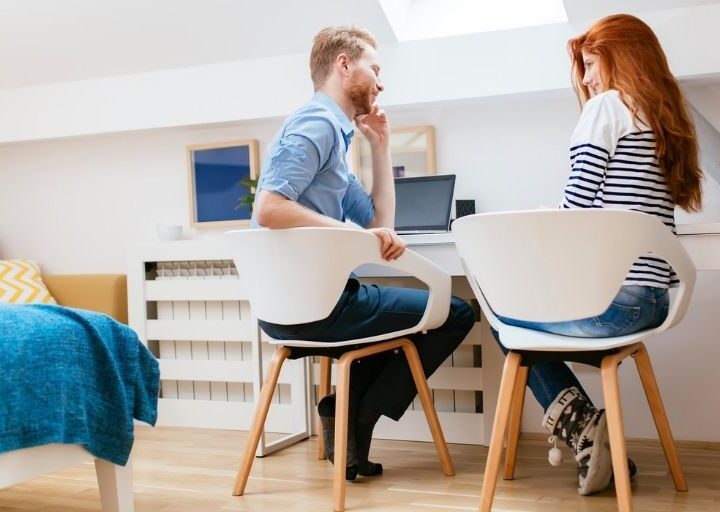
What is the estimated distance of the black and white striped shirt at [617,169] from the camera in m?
2.04

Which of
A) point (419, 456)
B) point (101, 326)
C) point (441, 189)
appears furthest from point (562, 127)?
point (101, 326)

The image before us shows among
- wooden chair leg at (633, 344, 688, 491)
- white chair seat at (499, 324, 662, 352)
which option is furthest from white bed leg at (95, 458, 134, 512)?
wooden chair leg at (633, 344, 688, 491)

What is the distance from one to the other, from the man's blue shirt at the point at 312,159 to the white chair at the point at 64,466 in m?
0.80

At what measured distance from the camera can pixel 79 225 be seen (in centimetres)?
412

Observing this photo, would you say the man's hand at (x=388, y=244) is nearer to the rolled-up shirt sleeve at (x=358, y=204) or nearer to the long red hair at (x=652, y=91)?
the rolled-up shirt sleeve at (x=358, y=204)

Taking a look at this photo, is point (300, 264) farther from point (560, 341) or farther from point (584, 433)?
point (584, 433)

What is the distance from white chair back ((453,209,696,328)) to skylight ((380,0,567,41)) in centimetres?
154

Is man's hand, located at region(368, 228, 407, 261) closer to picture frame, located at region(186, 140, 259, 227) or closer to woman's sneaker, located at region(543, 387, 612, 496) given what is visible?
woman's sneaker, located at region(543, 387, 612, 496)

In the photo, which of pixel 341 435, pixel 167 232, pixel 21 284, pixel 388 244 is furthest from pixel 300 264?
pixel 21 284

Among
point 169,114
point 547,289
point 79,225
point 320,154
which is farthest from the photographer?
point 79,225

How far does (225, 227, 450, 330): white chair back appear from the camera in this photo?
85.7 inches

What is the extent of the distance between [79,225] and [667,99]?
2.94 m

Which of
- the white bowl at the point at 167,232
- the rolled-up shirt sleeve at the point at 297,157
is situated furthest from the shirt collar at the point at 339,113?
the white bowl at the point at 167,232

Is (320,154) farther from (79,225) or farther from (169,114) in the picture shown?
(79,225)
